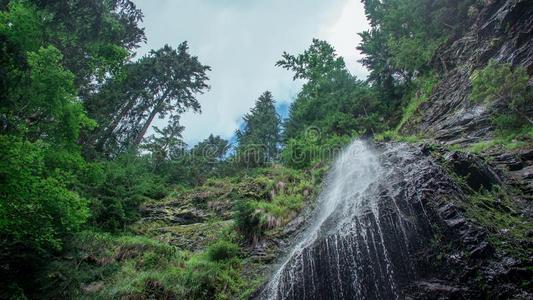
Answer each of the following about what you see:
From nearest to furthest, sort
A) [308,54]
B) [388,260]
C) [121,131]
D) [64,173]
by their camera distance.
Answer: [388,260]
[64,173]
[121,131]
[308,54]

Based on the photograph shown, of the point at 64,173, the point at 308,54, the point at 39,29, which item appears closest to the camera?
the point at 64,173

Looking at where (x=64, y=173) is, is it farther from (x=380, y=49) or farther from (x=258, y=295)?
(x=380, y=49)

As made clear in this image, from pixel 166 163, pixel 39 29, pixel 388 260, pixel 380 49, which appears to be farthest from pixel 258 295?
pixel 380 49

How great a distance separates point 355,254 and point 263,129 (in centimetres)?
2949

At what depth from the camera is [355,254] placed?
9367 millimetres

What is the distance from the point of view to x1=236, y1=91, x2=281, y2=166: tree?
34.4 m

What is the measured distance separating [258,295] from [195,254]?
5280 millimetres

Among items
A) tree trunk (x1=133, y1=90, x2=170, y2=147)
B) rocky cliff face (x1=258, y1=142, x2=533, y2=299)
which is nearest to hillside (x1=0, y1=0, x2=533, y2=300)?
rocky cliff face (x1=258, y1=142, x2=533, y2=299)

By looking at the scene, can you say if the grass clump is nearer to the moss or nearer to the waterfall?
the waterfall

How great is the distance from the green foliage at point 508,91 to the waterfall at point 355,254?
181 inches

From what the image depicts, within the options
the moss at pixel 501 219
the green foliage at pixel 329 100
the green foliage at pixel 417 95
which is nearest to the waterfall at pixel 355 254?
the moss at pixel 501 219

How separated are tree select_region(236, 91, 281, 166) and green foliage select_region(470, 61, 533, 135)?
17.9 meters

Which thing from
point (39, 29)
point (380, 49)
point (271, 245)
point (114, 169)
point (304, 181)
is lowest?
point (271, 245)

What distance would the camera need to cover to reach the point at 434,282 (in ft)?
25.2
